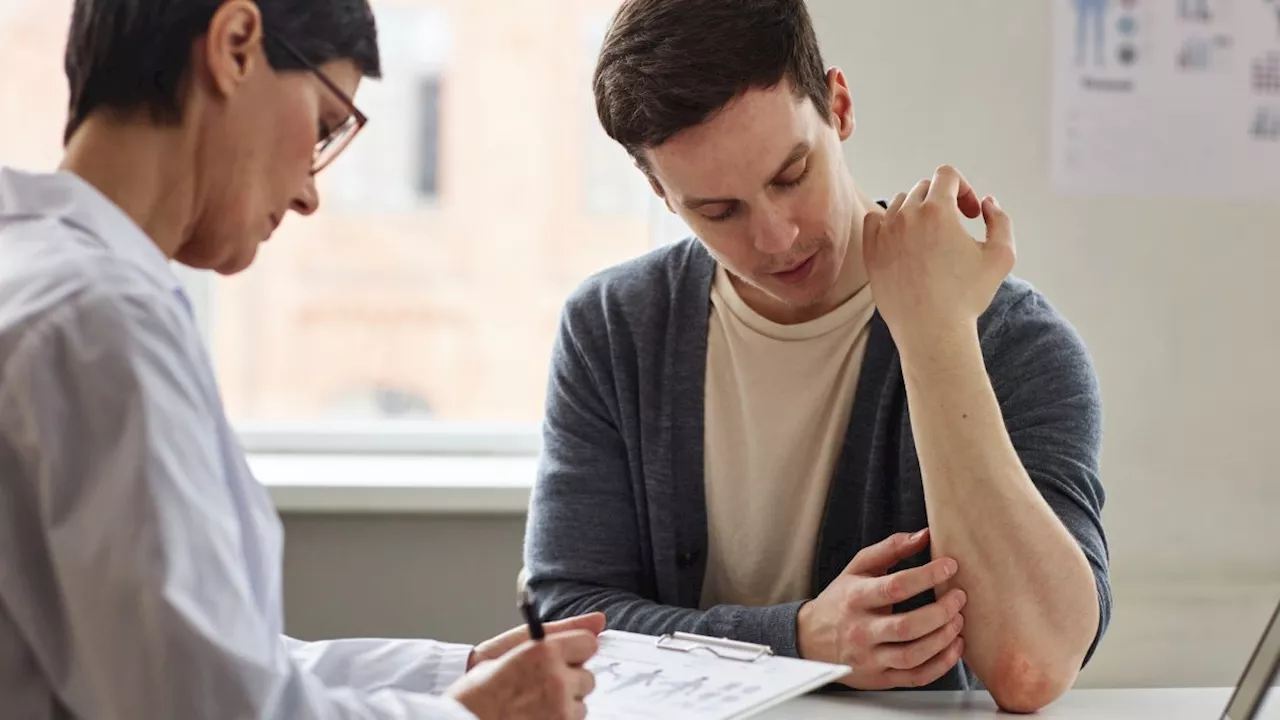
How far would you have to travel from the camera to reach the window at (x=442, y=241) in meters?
2.49

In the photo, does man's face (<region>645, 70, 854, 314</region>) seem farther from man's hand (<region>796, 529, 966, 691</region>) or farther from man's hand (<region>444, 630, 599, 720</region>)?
man's hand (<region>444, 630, 599, 720</region>)

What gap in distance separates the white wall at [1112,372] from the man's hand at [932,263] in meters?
0.86

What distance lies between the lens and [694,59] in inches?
53.2

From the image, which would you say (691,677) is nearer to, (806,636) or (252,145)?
(806,636)

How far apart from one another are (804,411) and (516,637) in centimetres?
48

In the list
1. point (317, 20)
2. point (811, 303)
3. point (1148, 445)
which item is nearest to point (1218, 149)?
point (1148, 445)

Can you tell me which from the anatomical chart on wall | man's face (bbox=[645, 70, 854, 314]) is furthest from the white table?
the anatomical chart on wall

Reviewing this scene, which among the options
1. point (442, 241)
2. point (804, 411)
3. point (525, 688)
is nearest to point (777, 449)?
point (804, 411)

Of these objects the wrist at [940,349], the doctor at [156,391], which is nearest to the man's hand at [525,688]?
the doctor at [156,391]

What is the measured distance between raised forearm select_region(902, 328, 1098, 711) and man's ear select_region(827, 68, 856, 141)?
35 centimetres

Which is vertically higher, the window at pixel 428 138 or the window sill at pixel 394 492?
the window at pixel 428 138

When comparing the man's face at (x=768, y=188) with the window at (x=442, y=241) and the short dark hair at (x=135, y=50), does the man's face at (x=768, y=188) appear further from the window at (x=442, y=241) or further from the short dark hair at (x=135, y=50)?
the window at (x=442, y=241)

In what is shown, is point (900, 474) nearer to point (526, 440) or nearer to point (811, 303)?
point (811, 303)

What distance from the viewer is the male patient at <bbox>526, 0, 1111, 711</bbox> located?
125 cm
